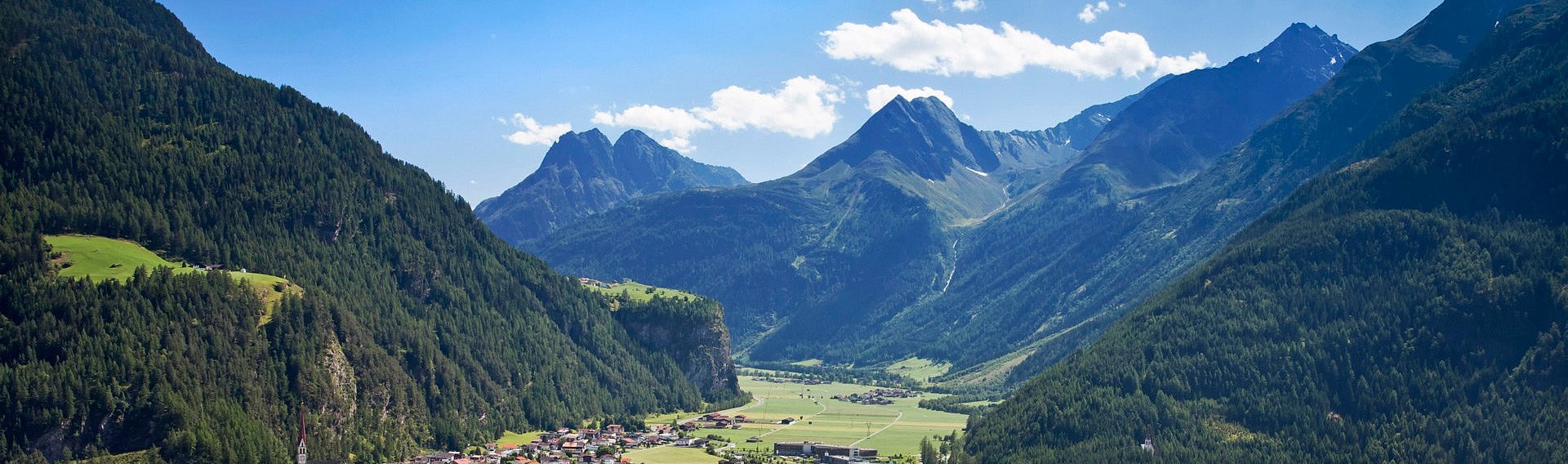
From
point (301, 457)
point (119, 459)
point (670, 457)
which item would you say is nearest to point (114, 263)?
point (301, 457)

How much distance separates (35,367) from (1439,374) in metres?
172

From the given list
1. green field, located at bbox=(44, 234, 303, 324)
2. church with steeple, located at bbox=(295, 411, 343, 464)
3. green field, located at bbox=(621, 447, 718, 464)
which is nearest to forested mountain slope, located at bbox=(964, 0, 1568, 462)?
green field, located at bbox=(621, 447, 718, 464)

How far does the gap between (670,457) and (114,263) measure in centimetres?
7804

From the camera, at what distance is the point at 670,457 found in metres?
191

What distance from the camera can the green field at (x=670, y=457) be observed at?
184 metres

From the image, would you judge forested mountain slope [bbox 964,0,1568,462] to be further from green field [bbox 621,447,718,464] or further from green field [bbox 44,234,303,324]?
green field [bbox 44,234,303,324]

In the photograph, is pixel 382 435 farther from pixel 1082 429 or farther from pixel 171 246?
pixel 1082 429

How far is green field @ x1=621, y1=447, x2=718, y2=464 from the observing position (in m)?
184

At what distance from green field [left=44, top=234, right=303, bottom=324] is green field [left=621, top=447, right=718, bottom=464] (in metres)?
52.6

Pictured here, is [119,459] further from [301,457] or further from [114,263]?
[114,263]

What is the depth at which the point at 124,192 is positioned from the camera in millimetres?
195750

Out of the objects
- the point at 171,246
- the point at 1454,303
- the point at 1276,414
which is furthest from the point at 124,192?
the point at 1454,303

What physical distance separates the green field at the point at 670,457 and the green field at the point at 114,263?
172ft

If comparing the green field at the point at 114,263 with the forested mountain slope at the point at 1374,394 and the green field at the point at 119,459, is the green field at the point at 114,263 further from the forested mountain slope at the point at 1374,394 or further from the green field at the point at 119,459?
the forested mountain slope at the point at 1374,394
